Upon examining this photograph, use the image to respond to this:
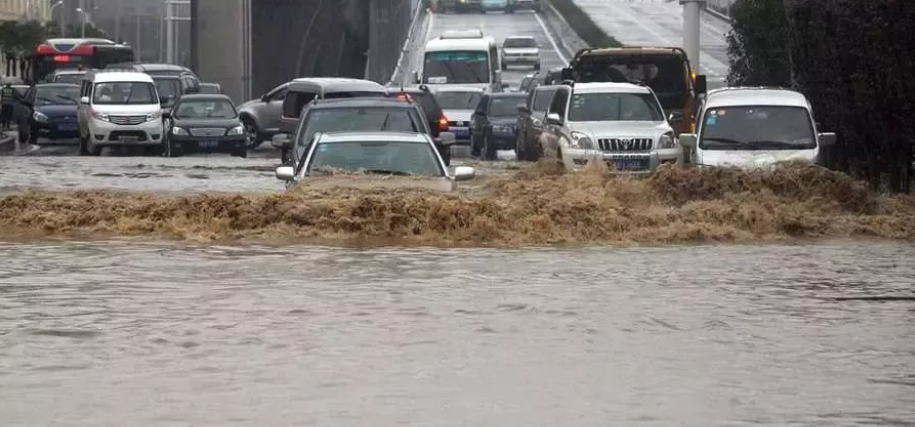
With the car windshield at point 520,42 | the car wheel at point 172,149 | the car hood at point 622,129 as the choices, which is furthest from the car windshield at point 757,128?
the car windshield at point 520,42

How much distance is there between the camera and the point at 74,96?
45.7 m

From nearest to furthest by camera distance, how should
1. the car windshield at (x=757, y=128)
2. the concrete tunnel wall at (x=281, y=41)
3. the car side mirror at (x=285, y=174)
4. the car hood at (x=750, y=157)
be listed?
the car side mirror at (x=285, y=174) < the car hood at (x=750, y=157) < the car windshield at (x=757, y=128) < the concrete tunnel wall at (x=281, y=41)

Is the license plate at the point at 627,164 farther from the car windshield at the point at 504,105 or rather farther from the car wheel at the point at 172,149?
the car wheel at the point at 172,149

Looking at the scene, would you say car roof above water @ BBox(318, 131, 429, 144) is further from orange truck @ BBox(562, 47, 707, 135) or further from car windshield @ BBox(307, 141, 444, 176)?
orange truck @ BBox(562, 47, 707, 135)

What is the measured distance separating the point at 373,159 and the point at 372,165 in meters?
0.10

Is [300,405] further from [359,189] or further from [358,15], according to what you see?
[358,15]

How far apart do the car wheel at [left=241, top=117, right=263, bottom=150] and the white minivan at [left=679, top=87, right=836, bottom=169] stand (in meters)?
19.2

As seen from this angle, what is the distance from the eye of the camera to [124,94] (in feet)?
132

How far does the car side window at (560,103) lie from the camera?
2842 centimetres

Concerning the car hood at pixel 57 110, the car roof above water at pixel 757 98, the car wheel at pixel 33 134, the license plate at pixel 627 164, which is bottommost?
the car wheel at pixel 33 134

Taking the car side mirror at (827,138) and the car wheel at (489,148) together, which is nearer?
the car side mirror at (827,138)

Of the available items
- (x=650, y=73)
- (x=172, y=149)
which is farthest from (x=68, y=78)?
(x=650, y=73)

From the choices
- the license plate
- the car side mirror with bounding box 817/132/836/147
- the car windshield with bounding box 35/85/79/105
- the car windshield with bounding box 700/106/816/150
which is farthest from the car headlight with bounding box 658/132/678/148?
the car windshield with bounding box 35/85/79/105

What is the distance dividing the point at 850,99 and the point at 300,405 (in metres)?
18.2
